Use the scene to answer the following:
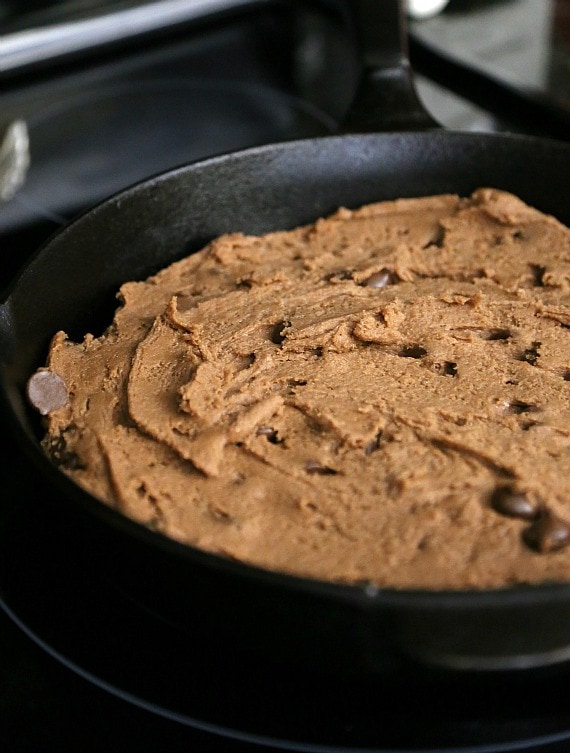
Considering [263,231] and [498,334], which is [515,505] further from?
[263,231]

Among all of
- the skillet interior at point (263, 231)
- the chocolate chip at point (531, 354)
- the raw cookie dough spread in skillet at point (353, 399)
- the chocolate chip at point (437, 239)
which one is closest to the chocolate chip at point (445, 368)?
the raw cookie dough spread in skillet at point (353, 399)

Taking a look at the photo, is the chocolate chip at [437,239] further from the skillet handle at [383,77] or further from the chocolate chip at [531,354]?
the chocolate chip at [531,354]

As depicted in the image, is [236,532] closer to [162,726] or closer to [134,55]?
[162,726]

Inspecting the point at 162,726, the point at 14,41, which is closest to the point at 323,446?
the point at 162,726

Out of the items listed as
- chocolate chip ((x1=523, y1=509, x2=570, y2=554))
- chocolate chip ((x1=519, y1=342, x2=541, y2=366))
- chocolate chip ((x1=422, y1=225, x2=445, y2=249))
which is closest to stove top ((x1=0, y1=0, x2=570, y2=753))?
chocolate chip ((x1=523, y1=509, x2=570, y2=554))

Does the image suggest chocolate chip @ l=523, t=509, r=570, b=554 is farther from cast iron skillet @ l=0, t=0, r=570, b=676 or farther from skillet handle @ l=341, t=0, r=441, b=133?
skillet handle @ l=341, t=0, r=441, b=133

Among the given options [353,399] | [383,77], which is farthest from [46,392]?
[383,77]
